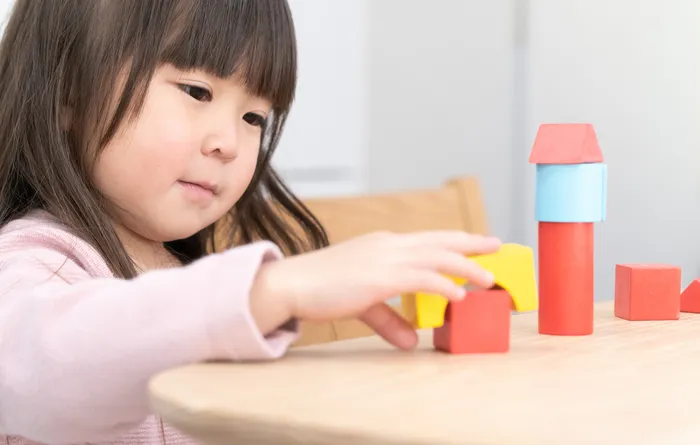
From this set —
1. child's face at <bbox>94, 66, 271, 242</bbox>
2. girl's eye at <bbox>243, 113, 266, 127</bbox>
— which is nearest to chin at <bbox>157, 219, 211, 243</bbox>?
child's face at <bbox>94, 66, 271, 242</bbox>

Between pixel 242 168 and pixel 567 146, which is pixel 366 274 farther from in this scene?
pixel 242 168

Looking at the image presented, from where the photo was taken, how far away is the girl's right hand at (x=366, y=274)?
519 mm

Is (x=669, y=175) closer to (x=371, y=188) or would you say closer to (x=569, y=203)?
(x=371, y=188)

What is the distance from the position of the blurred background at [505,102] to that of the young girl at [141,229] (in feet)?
4.95

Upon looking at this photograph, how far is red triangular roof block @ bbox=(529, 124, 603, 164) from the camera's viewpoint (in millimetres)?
655

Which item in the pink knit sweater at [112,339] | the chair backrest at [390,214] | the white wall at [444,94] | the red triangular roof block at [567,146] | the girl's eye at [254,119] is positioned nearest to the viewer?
the pink knit sweater at [112,339]

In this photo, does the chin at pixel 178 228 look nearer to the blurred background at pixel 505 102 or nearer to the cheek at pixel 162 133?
the cheek at pixel 162 133

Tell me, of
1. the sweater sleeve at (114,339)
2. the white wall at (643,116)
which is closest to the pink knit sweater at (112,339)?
the sweater sleeve at (114,339)

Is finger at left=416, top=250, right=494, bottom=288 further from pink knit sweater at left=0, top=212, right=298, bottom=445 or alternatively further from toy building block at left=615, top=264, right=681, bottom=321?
toy building block at left=615, top=264, right=681, bottom=321

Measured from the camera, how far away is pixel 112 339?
51 centimetres

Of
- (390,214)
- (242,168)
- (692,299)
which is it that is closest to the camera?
(692,299)

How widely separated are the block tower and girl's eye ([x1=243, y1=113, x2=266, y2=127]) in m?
0.34

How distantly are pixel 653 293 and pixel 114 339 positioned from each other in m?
0.43

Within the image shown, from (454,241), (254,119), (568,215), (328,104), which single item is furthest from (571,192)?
(328,104)
